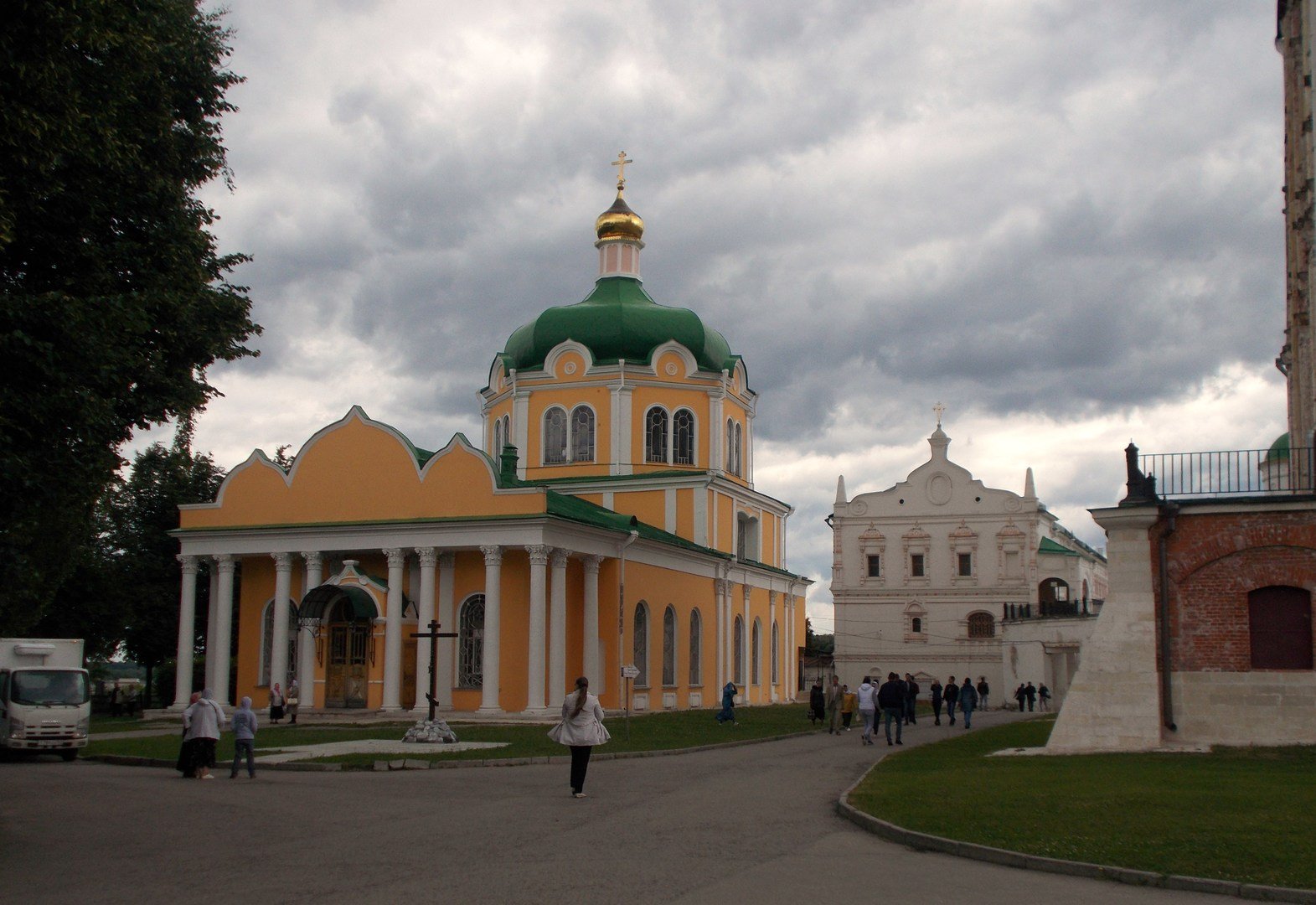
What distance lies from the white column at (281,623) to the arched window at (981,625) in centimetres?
3099

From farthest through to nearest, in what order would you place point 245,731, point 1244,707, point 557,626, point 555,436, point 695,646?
point 555,436
point 695,646
point 557,626
point 1244,707
point 245,731

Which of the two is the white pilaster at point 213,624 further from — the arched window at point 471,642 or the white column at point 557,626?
the white column at point 557,626

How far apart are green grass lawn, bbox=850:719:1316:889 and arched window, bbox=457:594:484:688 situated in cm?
1713

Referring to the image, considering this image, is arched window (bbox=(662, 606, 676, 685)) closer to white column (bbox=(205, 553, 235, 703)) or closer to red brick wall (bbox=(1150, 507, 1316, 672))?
white column (bbox=(205, 553, 235, 703))

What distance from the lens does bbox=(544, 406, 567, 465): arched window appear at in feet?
143

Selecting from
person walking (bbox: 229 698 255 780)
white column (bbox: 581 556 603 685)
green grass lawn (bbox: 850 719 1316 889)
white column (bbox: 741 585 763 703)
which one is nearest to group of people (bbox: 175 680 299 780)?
person walking (bbox: 229 698 255 780)

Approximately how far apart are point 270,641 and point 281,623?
2.65 meters

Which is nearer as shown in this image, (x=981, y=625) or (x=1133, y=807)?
(x=1133, y=807)

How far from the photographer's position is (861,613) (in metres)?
56.7

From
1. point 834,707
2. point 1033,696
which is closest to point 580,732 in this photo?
point 834,707

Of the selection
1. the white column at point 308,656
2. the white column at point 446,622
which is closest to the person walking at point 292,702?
the white column at point 308,656

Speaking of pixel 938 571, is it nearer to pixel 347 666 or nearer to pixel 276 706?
pixel 347 666

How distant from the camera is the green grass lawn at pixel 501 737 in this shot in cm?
2148

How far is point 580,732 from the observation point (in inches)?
597
